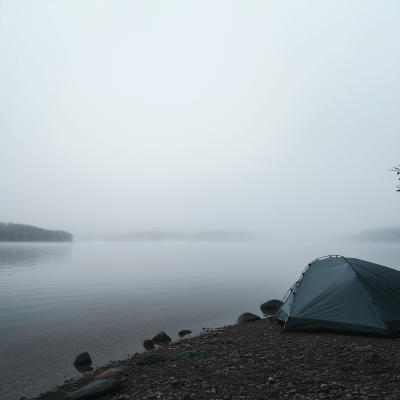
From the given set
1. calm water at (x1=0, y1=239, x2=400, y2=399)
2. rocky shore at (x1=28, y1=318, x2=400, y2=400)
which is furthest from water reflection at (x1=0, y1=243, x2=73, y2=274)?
rocky shore at (x1=28, y1=318, x2=400, y2=400)

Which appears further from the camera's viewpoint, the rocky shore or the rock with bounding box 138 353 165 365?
the rock with bounding box 138 353 165 365

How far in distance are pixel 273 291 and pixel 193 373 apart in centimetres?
2288

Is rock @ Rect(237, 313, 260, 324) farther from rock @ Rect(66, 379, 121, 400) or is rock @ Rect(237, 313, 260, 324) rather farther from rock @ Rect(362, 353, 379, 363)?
rock @ Rect(66, 379, 121, 400)

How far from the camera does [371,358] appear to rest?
27.3 ft

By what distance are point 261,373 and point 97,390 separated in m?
4.50

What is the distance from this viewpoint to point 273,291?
29.6 meters

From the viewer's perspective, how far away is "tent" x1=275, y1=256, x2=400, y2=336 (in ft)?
36.8

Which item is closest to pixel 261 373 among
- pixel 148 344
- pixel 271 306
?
pixel 148 344

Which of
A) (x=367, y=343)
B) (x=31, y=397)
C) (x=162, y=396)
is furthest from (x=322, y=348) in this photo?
(x=31, y=397)

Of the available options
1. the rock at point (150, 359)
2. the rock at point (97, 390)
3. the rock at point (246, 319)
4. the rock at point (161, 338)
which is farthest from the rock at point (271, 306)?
the rock at point (97, 390)

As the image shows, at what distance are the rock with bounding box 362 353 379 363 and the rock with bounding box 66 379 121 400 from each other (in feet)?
23.4

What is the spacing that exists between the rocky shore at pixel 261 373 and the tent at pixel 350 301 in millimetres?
503

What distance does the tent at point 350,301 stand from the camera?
1121 cm

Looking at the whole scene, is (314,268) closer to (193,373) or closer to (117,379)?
(193,373)
